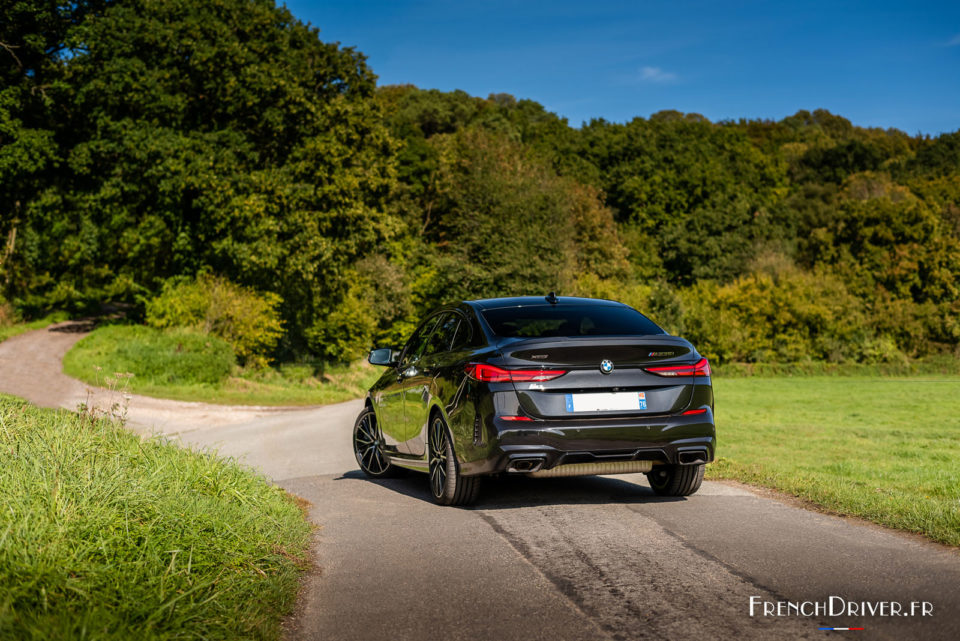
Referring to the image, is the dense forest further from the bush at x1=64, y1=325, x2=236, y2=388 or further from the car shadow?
the car shadow

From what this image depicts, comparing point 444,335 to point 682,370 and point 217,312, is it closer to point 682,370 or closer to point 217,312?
point 682,370

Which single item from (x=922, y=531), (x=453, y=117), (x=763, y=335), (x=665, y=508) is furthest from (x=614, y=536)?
(x=453, y=117)

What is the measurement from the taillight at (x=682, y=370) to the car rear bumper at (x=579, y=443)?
1.15 ft

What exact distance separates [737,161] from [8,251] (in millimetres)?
57863

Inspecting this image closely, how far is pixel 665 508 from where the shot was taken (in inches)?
290

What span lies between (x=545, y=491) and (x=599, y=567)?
3.11m

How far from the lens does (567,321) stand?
7.73 meters

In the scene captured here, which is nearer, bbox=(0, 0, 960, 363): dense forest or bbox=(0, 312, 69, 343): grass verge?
bbox=(0, 0, 960, 363): dense forest

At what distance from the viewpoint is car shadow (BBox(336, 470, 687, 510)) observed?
7781 mm

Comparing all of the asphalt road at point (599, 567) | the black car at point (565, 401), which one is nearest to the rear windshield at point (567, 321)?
the black car at point (565, 401)

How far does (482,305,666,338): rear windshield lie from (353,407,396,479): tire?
2697 millimetres

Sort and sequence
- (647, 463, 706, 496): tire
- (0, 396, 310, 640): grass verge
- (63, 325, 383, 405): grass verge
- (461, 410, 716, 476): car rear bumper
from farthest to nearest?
1. (63, 325, 383, 405): grass verge
2. (647, 463, 706, 496): tire
3. (461, 410, 716, 476): car rear bumper
4. (0, 396, 310, 640): grass verge

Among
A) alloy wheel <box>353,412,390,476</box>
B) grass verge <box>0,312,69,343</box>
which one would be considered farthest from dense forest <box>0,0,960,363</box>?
alloy wheel <box>353,412,390,476</box>

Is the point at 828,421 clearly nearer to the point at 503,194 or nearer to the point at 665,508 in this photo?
the point at 665,508
